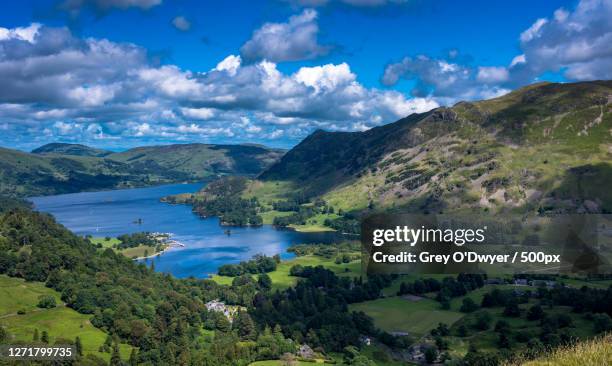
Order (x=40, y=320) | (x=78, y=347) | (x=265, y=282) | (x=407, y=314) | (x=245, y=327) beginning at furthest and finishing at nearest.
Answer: (x=265, y=282) → (x=407, y=314) → (x=245, y=327) → (x=40, y=320) → (x=78, y=347)

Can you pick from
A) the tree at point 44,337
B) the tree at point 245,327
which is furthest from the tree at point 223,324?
the tree at point 44,337

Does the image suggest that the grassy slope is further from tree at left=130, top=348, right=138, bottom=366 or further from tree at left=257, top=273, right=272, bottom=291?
tree at left=257, top=273, right=272, bottom=291

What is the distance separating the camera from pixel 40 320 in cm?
10562

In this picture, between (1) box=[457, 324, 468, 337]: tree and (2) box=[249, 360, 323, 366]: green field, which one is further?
(1) box=[457, 324, 468, 337]: tree

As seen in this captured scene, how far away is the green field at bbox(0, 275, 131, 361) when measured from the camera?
96.9 m

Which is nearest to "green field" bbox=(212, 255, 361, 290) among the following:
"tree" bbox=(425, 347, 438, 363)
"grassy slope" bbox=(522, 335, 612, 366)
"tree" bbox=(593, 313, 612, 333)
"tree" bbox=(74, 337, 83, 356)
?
"tree" bbox=(425, 347, 438, 363)

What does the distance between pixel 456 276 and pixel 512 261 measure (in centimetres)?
2863

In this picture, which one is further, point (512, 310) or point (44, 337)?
point (512, 310)

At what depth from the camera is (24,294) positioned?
11925cm

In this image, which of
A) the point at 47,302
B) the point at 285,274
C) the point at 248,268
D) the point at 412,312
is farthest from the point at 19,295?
the point at 412,312

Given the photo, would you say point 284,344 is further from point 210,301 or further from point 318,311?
point 210,301

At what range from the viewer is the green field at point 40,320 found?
9688cm

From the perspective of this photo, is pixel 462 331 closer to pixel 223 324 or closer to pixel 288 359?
pixel 288 359

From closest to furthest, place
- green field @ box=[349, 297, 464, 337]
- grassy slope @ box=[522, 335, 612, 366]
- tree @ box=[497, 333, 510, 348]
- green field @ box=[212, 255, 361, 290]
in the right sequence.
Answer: grassy slope @ box=[522, 335, 612, 366] < tree @ box=[497, 333, 510, 348] < green field @ box=[349, 297, 464, 337] < green field @ box=[212, 255, 361, 290]
